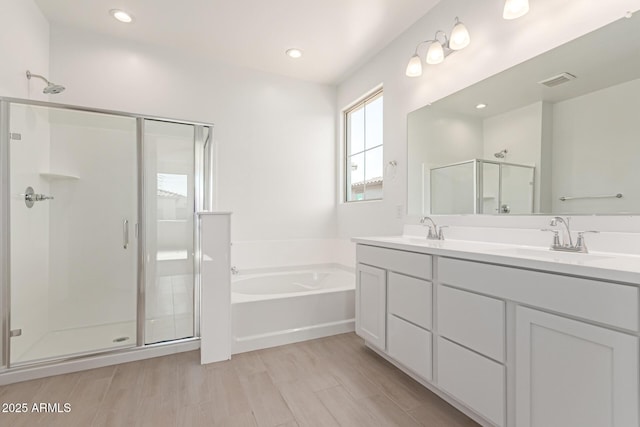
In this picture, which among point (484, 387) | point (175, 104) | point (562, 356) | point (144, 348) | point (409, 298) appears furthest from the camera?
point (175, 104)

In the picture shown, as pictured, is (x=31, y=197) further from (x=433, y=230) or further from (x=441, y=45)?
(x=441, y=45)

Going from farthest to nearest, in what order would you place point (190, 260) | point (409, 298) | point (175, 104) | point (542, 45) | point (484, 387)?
point (175, 104)
point (190, 260)
point (409, 298)
point (542, 45)
point (484, 387)

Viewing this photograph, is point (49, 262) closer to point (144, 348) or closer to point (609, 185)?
point (144, 348)

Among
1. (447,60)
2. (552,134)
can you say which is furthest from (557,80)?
(447,60)

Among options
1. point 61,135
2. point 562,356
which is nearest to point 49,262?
point 61,135

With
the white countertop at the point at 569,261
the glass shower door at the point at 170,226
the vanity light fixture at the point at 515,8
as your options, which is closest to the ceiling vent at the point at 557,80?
the vanity light fixture at the point at 515,8

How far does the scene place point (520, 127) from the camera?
1713 millimetres

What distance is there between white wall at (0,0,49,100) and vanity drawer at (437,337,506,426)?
306 centimetres

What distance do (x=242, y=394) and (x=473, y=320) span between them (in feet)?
4.27

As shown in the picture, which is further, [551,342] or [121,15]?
[121,15]

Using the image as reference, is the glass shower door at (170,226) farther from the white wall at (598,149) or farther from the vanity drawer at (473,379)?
the white wall at (598,149)

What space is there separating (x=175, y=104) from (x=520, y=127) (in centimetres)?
292

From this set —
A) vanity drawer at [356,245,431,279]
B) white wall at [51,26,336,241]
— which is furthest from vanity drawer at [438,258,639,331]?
white wall at [51,26,336,241]

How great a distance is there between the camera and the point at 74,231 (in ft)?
8.23
